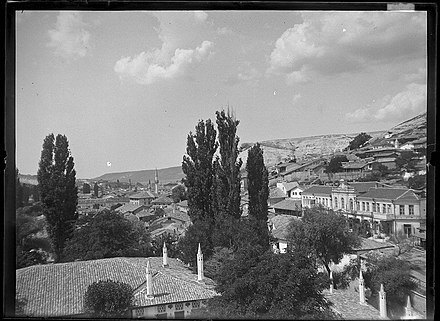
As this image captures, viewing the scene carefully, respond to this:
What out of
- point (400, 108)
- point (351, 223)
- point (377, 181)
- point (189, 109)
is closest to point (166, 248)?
point (189, 109)

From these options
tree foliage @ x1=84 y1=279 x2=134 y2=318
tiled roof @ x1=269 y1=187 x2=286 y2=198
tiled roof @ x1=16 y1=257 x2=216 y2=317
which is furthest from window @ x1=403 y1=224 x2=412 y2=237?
tree foliage @ x1=84 y1=279 x2=134 y2=318

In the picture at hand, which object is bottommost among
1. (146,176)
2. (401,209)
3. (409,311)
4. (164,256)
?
(409,311)

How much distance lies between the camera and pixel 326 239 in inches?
53.7

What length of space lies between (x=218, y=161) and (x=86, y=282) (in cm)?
53

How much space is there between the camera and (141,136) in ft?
4.53

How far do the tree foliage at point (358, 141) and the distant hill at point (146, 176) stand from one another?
0.51 metres

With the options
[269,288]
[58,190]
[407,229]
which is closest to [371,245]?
[407,229]

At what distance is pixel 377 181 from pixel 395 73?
0.31 metres

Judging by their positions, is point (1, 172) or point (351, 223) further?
point (351, 223)

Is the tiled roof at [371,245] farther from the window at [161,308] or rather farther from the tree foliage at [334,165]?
the window at [161,308]

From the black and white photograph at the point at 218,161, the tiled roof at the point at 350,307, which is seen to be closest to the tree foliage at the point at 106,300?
the black and white photograph at the point at 218,161

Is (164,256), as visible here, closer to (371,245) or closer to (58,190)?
(58,190)

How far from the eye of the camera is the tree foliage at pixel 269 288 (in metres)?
1.32

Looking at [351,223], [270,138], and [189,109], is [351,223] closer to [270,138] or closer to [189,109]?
[270,138]
